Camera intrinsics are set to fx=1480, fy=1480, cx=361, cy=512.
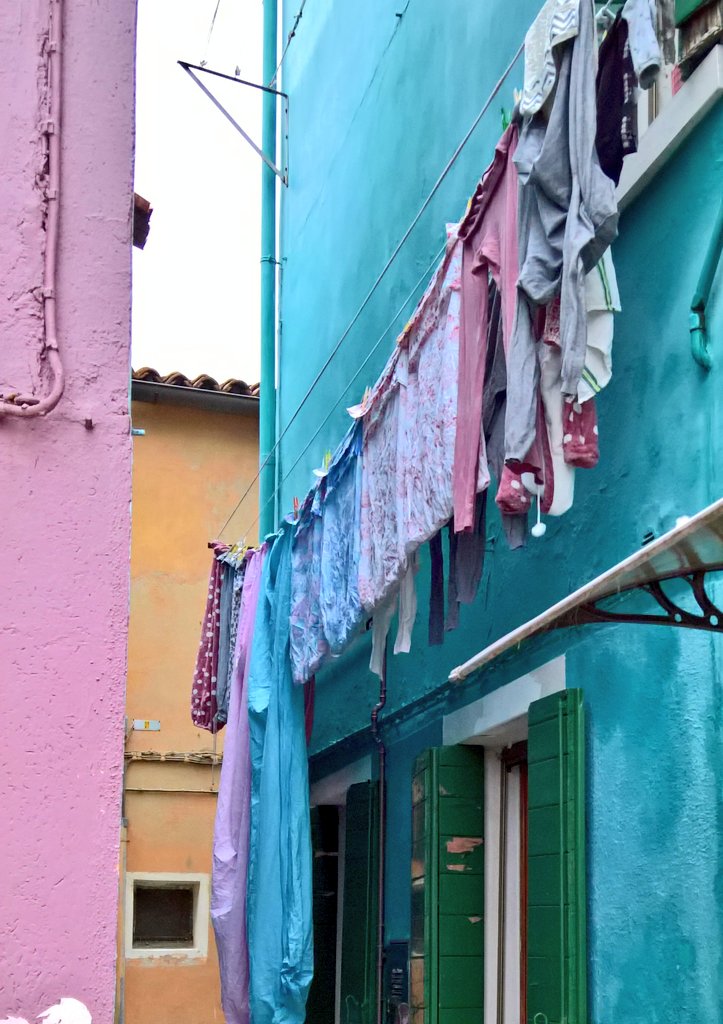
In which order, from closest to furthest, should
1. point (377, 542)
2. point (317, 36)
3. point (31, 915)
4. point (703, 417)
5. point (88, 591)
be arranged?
point (31, 915) < point (88, 591) < point (703, 417) < point (377, 542) < point (317, 36)

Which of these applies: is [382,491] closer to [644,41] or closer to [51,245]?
[51,245]

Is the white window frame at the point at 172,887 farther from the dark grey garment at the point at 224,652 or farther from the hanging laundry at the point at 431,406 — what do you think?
the hanging laundry at the point at 431,406

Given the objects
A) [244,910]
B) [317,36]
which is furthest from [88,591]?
[317,36]

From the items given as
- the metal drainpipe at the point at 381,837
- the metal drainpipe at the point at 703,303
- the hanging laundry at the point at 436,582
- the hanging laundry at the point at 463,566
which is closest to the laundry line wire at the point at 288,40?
the metal drainpipe at the point at 381,837

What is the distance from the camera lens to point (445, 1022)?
20.9 ft

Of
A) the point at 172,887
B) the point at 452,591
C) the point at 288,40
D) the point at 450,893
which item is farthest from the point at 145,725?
the point at 452,591

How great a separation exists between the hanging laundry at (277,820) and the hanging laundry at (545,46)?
11.5ft

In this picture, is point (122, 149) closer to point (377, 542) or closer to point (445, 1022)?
point (377, 542)

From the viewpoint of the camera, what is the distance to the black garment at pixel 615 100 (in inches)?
179

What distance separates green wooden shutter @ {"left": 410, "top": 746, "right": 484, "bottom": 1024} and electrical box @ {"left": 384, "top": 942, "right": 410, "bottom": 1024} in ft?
0.89

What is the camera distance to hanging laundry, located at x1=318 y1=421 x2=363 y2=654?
6527mm

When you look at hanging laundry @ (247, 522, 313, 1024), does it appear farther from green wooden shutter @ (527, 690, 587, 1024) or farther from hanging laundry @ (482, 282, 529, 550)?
hanging laundry @ (482, 282, 529, 550)

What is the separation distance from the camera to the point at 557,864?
533 cm

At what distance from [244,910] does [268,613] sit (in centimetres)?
153
